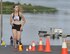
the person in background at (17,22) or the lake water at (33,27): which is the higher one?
the person in background at (17,22)

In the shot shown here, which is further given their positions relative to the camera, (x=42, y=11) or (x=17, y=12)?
(x=42, y=11)

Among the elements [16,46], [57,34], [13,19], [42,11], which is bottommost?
[42,11]

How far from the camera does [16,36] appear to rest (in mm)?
16609

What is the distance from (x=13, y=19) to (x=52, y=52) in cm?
217

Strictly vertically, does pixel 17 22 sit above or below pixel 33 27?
above

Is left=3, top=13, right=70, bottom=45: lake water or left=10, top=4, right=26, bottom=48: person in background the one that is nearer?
left=10, top=4, right=26, bottom=48: person in background

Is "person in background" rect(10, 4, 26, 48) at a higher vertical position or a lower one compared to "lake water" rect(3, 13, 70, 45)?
higher

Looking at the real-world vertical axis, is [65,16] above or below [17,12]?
below

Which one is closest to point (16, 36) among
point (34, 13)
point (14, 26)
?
point (14, 26)

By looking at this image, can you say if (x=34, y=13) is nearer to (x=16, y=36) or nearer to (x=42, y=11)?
(x=42, y=11)

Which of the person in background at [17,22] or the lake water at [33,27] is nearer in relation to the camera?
the person in background at [17,22]

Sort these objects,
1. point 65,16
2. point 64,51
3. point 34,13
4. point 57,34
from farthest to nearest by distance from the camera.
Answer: point 34,13 → point 65,16 → point 57,34 → point 64,51

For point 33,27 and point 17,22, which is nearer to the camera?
point 17,22

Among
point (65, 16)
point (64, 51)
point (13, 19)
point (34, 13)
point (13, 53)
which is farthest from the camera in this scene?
point (34, 13)
